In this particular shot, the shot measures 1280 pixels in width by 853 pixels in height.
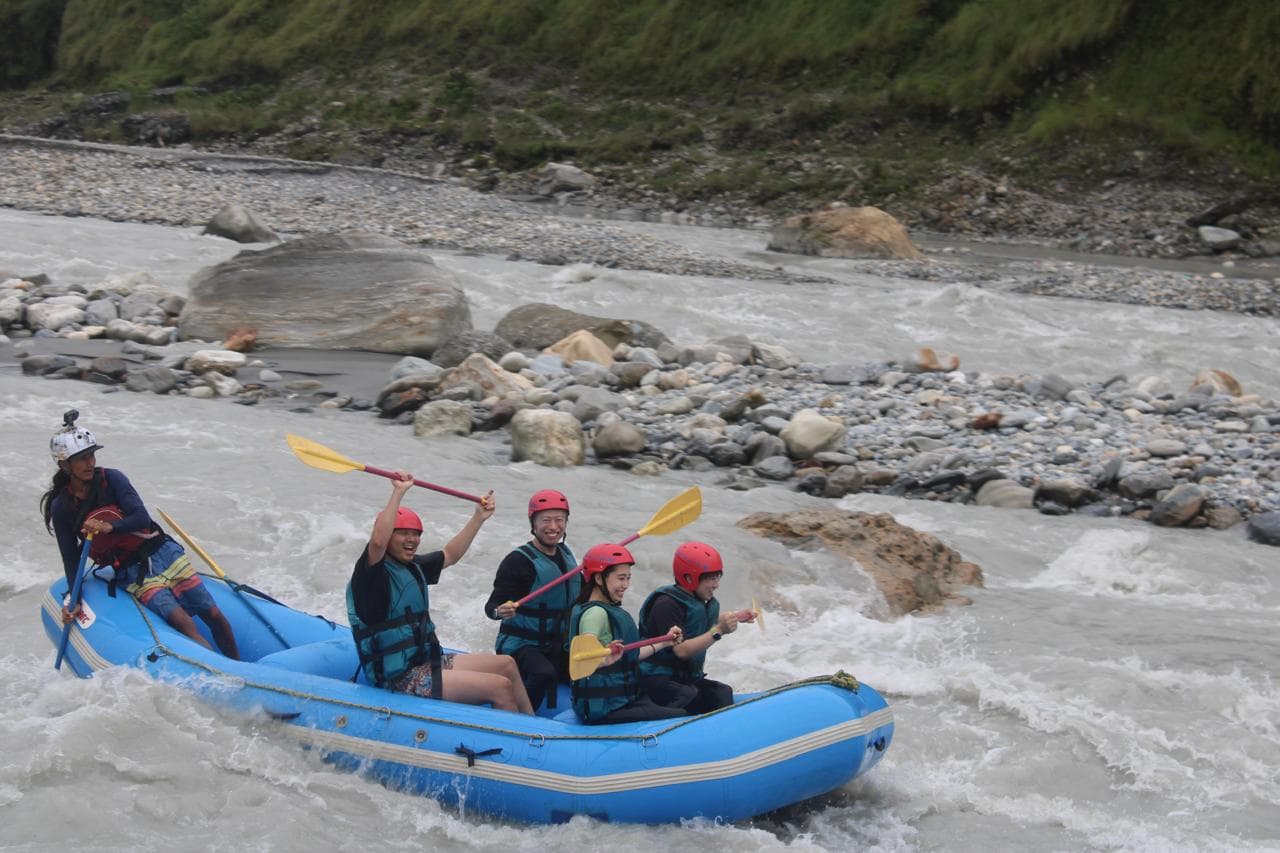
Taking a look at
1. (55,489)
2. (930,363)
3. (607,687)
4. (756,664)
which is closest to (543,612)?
(607,687)

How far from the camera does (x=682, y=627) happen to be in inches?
225

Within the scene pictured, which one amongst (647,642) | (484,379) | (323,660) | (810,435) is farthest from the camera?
(484,379)

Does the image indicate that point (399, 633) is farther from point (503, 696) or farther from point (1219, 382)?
point (1219, 382)

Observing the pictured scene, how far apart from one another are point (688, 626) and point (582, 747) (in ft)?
2.08

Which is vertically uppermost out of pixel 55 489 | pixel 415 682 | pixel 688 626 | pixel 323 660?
pixel 55 489

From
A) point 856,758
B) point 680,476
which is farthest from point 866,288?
point 856,758

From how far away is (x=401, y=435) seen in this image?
11.5m

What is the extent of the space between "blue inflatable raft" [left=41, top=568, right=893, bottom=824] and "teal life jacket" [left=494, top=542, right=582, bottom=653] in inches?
13.2

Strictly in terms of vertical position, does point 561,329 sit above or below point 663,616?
below

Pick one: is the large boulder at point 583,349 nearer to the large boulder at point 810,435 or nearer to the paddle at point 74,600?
the large boulder at point 810,435

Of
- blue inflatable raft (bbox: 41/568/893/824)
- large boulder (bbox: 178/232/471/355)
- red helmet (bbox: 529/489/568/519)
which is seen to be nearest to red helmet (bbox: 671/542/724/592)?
blue inflatable raft (bbox: 41/568/893/824)

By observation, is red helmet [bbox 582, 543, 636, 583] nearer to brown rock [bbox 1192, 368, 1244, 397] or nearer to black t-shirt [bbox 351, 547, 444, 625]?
black t-shirt [bbox 351, 547, 444, 625]

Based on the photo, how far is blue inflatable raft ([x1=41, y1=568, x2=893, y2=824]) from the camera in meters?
5.41

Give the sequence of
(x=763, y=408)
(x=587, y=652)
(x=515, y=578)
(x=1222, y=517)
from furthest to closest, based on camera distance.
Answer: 1. (x=763, y=408)
2. (x=1222, y=517)
3. (x=515, y=578)
4. (x=587, y=652)
